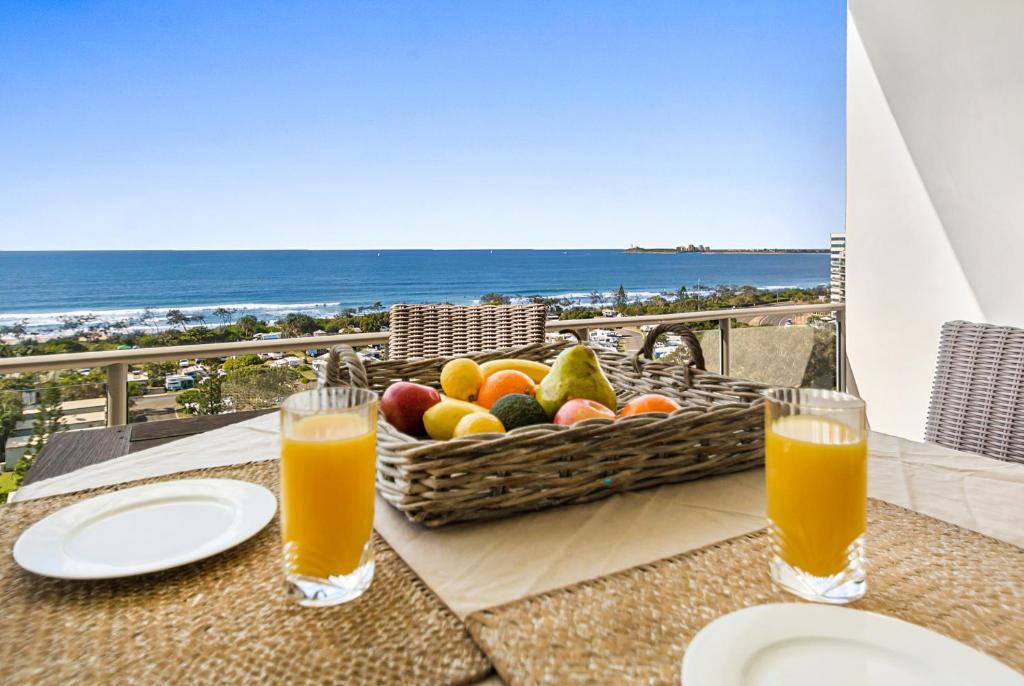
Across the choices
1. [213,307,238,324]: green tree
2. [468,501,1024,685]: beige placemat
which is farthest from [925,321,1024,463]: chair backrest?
[213,307,238,324]: green tree

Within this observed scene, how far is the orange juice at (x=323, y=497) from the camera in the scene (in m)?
0.45

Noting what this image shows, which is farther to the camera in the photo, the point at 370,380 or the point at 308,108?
the point at 308,108

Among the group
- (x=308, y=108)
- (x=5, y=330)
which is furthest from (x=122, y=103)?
(x=5, y=330)

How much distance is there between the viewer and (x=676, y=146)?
727 inches

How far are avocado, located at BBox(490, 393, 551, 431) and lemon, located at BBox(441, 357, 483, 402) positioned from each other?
0.16 meters

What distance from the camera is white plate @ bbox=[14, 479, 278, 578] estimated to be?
51 cm

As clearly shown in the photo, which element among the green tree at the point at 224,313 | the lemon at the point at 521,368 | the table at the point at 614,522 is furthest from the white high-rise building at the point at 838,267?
the green tree at the point at 224,313

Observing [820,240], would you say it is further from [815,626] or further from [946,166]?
[815,626]

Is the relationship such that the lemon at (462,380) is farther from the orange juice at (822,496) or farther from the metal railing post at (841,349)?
the metal railing post at (841,349)

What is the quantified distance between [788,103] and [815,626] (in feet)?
66.0

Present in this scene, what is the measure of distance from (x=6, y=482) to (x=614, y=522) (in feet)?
5.34

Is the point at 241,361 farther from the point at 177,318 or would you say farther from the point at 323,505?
the point at 177,318

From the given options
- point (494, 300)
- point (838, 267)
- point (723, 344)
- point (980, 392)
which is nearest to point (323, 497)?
point (980, 392)

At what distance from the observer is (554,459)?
2.01 feet
